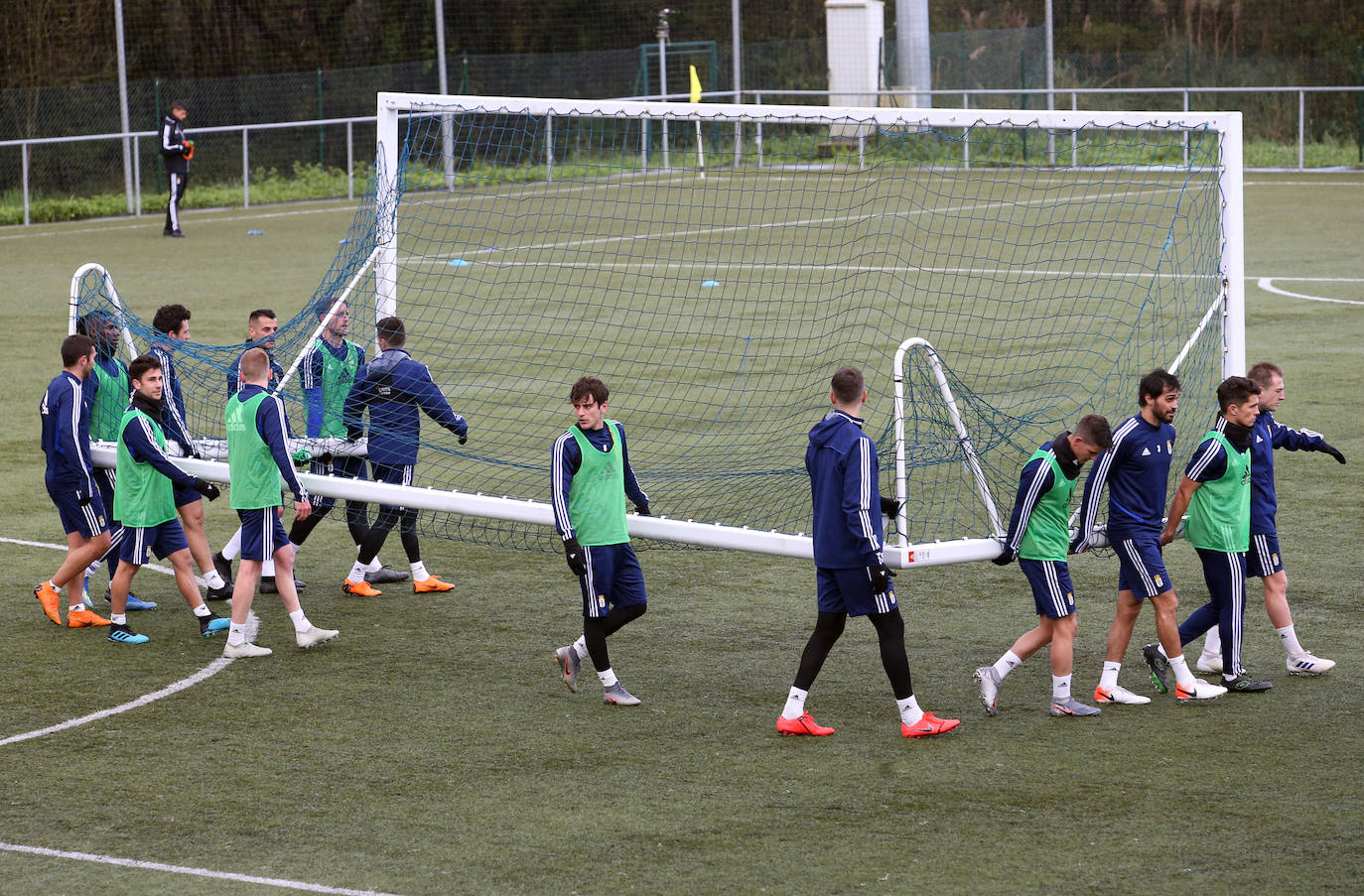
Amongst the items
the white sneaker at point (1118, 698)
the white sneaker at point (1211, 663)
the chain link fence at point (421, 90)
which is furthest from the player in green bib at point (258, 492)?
the chain link fence at point (421, 90)

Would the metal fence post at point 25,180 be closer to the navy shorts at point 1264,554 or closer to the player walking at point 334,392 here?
the player walking at point 334,392

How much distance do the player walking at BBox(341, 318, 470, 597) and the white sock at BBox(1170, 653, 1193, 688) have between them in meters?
4.24

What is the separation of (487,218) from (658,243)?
264 centimetres

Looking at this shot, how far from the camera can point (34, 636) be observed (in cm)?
913

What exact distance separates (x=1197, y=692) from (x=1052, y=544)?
995mm

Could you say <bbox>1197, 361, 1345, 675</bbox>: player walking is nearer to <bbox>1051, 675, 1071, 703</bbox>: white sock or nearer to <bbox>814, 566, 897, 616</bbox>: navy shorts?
<bbox>1051, 675, 1071, 703</bbox>: white sock

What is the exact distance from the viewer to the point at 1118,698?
773 cm

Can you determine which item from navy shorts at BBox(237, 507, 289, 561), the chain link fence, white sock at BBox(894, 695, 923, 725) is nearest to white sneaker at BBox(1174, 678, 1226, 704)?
white sock at BBox(894, 695, 923, 725)

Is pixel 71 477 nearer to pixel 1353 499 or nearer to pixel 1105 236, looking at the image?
pixel 1353 499

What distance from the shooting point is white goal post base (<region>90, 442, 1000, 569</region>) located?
24.8ft

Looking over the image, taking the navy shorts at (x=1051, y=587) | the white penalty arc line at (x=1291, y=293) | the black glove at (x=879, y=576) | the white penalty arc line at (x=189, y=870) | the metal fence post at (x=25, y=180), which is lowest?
the white penalty arc line at (x=189, y=870)

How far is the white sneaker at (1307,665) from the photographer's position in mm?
8023

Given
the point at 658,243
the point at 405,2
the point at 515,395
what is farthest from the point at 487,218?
the point at 405,2

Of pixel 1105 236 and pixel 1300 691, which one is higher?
pixel 1105 236
